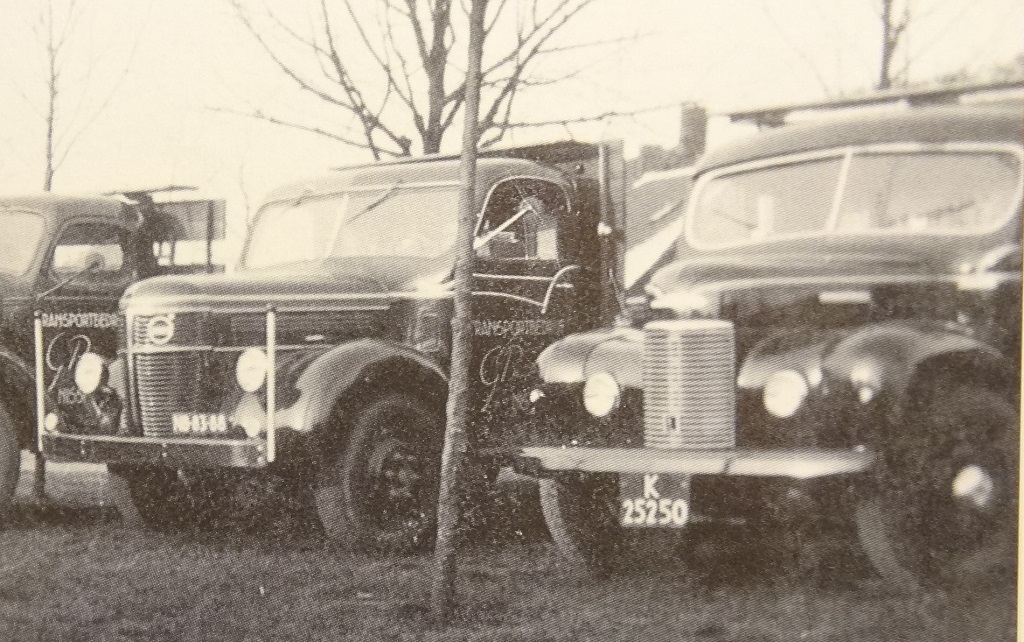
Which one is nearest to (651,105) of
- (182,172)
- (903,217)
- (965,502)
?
(903,217)

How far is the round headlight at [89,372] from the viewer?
4.06 metres

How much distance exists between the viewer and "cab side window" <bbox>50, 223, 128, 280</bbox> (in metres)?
4.47

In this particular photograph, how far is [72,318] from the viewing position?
14.0 ft

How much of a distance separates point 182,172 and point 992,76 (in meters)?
2.50

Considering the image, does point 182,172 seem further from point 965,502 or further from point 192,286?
point 965,502

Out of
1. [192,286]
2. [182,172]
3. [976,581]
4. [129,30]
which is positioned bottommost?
[976,581]

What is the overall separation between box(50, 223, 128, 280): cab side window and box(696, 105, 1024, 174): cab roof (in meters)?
2.44

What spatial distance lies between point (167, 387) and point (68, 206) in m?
0.96

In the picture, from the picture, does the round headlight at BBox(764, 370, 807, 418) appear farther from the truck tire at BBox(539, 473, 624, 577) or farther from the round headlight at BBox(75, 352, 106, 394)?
the round headlight at BBox(75, 352, 106, 394)

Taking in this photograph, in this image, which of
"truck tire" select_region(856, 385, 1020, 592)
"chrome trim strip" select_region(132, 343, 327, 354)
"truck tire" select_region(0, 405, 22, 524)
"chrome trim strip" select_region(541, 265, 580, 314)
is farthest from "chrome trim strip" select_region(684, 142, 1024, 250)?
"truck tire" select_region(0, 405, 22, 524)

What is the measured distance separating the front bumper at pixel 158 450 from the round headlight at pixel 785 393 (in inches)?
61.1

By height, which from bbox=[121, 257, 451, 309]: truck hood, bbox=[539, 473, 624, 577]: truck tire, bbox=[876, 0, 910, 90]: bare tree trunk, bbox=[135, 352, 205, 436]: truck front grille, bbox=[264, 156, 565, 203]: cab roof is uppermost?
bbox=[876, 0, 910, 90]: bare tree trunk

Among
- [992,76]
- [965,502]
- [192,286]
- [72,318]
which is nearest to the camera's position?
[965,502]

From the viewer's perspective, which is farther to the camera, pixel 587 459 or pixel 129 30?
pixel 129 30
